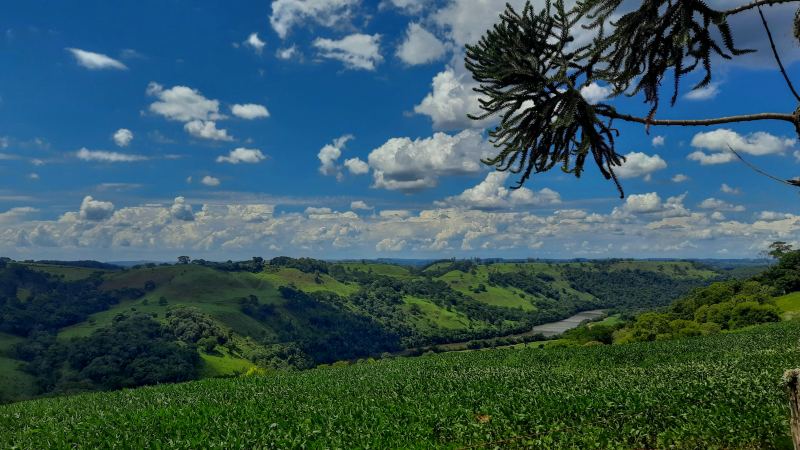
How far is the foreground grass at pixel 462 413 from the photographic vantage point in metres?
13.9

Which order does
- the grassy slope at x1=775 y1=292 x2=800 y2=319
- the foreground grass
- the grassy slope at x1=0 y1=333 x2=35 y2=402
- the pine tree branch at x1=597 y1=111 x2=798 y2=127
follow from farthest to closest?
1. the grassy slope at x1=0 y1=333 x2=35 y2=402
2. the grassy slope at x1=775 y1=292 x2=800 y2=319
3. the foreground grass
4. the pine tree branch at x1=597 y1=111 x2=798 y2=127

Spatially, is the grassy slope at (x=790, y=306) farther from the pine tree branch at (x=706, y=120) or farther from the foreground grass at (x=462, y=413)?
the pine tree branch at (x=706, y=120)

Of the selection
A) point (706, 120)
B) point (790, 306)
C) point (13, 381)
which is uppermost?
point (706, 120)

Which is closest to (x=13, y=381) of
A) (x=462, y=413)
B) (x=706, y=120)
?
(x=462, y=413)

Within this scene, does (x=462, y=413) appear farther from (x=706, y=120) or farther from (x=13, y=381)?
(x=13, y=381)

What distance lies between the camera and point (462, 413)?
1777 centimetres

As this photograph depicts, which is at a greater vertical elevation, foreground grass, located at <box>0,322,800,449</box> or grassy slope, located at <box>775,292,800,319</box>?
foreground grass, located at <box>0,322,800,449</box>

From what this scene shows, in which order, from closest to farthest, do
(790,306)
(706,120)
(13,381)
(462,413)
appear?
(706,120) → (462,413) → (790,306) → (13,381)

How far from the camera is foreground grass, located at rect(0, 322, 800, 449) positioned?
13.9 m

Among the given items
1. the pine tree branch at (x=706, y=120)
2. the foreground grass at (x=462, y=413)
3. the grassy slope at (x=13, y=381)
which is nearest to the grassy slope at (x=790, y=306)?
the foreground grass at (x=462, y=413)

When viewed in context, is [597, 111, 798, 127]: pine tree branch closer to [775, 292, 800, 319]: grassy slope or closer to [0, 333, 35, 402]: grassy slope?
[775, 292, 800, 319]: grassy slope

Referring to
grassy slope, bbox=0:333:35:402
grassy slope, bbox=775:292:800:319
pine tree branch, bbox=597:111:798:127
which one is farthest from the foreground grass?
grassy slope, bbox=0:333:35:402

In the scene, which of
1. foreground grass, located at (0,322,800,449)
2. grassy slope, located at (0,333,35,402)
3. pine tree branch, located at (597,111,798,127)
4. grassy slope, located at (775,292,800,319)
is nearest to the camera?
pine tree branch, located at (597,111,798,127)

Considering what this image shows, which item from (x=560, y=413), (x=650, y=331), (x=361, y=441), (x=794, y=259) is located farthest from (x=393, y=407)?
(x=794, y=259)
